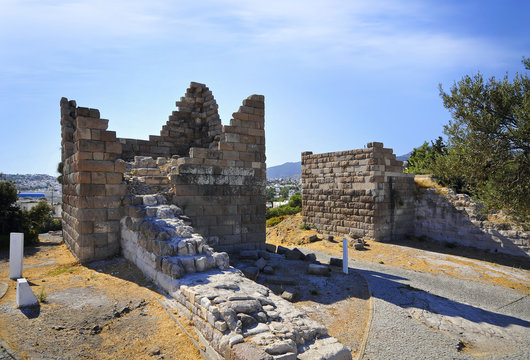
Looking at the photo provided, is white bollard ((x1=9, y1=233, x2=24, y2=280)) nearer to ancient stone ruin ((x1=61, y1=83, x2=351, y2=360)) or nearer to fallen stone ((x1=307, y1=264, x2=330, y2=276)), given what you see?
ancient stone ruin ((x1=61, y1=83, x2=351, y2=360))

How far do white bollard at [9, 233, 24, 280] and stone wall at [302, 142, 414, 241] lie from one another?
13.3 meters

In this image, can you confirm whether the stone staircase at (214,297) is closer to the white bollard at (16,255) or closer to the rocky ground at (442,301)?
the rocky ground at (442,301)

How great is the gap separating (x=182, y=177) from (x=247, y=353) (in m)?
6.76

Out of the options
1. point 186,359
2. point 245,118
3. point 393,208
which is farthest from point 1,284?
point 393,208

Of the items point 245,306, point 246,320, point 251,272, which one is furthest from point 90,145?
point 246,320

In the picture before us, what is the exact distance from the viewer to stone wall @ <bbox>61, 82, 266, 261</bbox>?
873 cm

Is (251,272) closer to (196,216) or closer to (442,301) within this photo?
(196,216)

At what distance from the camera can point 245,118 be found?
1121 cm

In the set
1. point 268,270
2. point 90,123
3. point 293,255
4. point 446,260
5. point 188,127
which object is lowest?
point 446,260

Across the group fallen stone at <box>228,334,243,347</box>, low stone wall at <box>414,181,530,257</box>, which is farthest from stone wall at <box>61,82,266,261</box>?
low stone wall at <box>414,181,530,257</box>

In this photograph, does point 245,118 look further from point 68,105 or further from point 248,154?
point 68,105

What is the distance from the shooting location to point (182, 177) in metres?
9.91

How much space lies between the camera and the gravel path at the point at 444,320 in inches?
223

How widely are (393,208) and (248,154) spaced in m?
8.53
